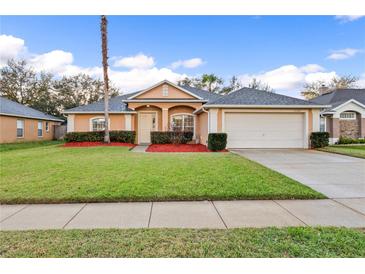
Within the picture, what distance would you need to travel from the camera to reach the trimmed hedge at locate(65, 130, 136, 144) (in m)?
17.0

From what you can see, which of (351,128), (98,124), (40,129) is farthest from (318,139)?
(40,129)

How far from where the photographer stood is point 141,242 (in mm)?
2938

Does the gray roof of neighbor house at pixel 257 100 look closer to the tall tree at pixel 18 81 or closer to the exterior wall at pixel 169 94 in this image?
the exterior wall at pixel 169 94

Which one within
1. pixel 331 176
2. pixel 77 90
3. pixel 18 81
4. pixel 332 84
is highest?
pixel 332 84

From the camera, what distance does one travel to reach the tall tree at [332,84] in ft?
113

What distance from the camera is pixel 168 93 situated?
1841 cm

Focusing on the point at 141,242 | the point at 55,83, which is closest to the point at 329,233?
the point at 141,242

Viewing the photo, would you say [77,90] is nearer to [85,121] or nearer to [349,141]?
[85,121]

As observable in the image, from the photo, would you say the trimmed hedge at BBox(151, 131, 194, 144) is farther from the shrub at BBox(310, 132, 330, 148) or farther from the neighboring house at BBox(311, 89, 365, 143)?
the neighboring house at BBox(311, 89, 365, 143)

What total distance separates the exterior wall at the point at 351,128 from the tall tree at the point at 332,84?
50.2 feet

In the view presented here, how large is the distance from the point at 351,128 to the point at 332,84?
66.5 ft

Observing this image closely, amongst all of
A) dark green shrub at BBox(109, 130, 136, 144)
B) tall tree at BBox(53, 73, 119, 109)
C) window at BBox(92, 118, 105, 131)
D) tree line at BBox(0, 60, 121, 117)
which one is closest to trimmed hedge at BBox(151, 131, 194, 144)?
dark green shrub at BBox(109, 130, 136, 144)

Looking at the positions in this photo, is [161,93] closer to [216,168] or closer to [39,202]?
[216,168]
